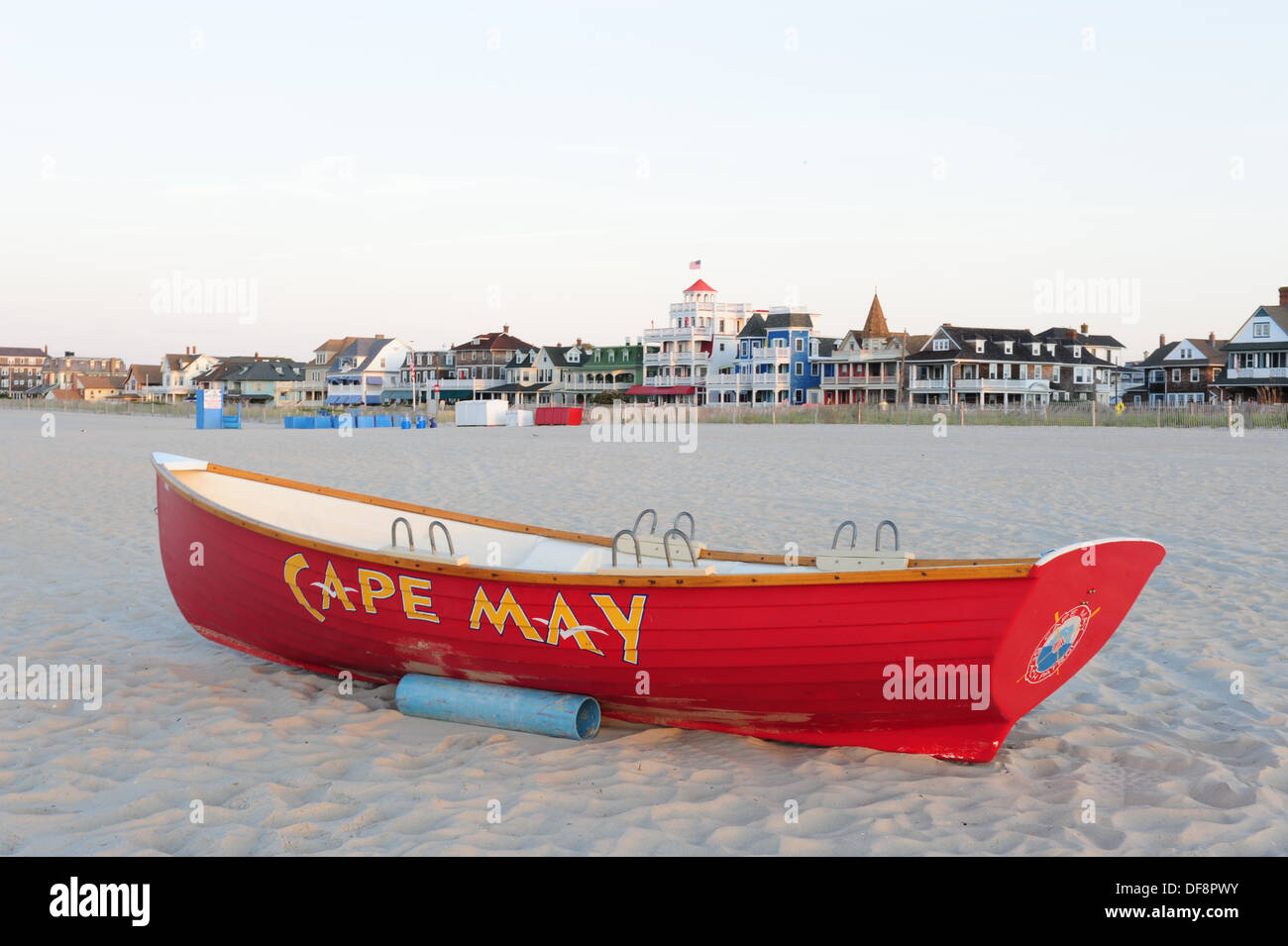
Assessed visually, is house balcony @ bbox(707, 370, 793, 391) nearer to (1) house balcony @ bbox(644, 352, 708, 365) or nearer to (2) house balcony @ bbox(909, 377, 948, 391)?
(1) house balcony @ bbox(644, 352, 708, 365)

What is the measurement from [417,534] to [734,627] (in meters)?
3.78

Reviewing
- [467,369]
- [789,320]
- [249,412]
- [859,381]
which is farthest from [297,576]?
[467,369]

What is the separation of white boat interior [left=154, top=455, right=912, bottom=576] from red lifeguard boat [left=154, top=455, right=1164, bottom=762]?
0.21ft

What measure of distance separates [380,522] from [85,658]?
2.42m

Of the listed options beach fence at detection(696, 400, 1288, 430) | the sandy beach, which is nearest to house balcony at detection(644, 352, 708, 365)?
beach fence at detection(696, 400, 1288, 430)

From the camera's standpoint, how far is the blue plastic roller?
5.58 m

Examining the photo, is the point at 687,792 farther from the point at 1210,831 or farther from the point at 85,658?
the point at 85,658

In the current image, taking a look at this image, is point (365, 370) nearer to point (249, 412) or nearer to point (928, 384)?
point (249, 412)

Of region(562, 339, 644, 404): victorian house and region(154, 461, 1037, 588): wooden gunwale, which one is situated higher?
region(562, 339, 644, 404): victorian house

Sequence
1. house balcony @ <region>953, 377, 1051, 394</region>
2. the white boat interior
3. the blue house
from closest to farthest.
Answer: the white boat interior < house balcony @ <region>953, 377, 1051, 394</region> < the blue house

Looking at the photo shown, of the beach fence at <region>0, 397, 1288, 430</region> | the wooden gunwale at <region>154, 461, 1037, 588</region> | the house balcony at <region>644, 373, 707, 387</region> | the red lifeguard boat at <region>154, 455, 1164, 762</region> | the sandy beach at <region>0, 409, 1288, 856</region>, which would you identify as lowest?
the sandy beach at <region>0, 409, 1288, 856</region>

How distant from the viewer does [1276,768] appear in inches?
195

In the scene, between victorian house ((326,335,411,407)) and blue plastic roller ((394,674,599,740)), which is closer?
blue plastic roller ((394,674,599,740))
